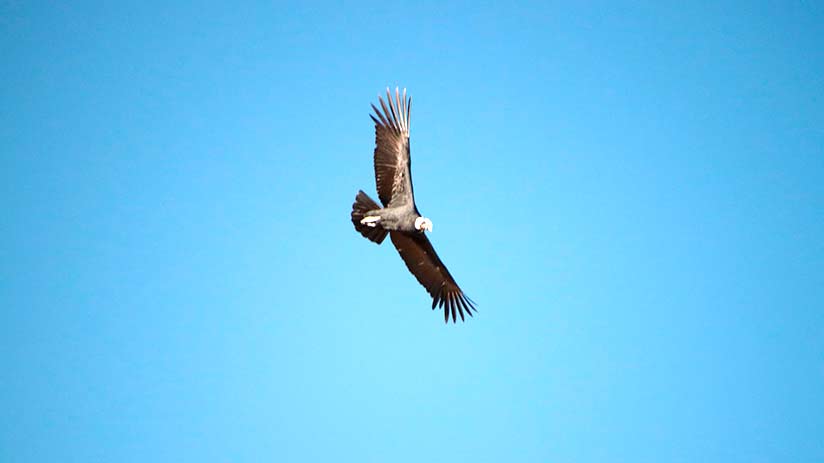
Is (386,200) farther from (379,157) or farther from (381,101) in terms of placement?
(381,101)

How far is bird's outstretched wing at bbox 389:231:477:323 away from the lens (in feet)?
65.7

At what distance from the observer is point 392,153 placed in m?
17.8

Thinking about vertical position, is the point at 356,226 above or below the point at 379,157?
below

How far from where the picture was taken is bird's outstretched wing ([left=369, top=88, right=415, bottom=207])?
1775cm

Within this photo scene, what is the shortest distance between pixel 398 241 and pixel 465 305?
292 centimetres

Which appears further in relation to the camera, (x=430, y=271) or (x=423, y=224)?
(x=430, y=271)

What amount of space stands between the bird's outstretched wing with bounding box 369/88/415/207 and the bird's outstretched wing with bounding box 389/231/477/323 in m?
1.86

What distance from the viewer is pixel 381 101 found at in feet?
59.0

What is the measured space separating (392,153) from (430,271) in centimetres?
434

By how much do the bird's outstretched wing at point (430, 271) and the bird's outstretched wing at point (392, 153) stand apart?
6.10ft

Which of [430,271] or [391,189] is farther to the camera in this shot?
[430,271]

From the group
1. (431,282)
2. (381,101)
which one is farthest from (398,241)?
(381,101)

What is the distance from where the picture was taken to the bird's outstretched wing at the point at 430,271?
20.0 m

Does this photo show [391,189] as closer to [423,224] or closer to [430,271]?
[423,224]
